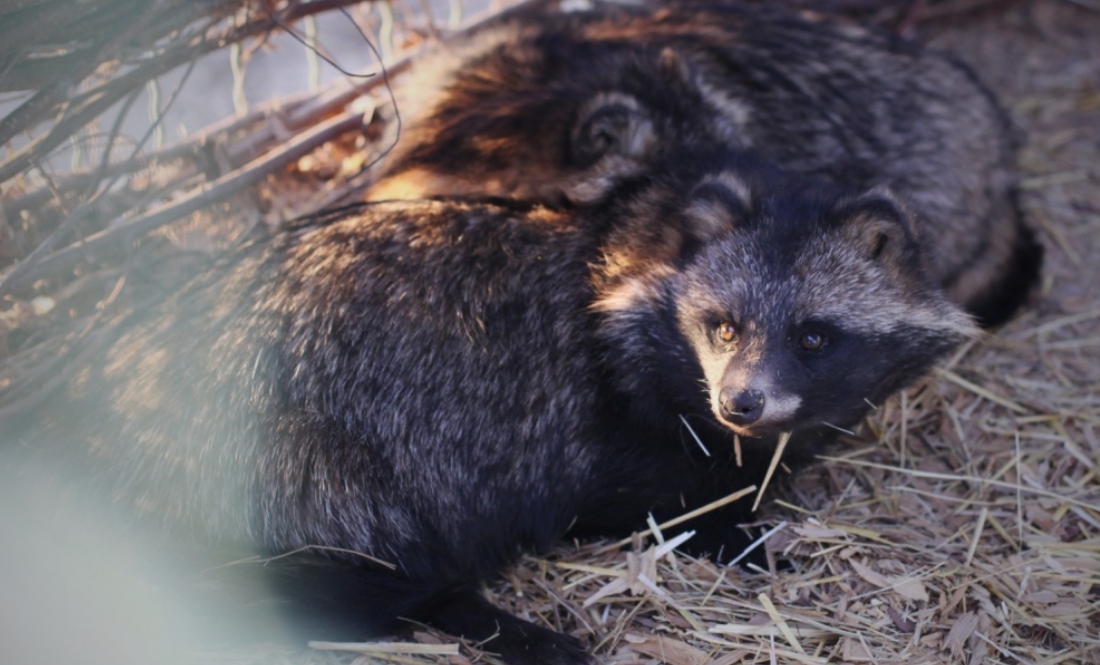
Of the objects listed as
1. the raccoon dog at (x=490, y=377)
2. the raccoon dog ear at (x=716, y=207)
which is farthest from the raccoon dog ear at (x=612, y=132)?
the raccoon dog ear at (x=716, y=207)

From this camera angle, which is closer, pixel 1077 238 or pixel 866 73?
pixel 866 73

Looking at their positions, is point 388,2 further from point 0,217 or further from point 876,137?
point 876,137

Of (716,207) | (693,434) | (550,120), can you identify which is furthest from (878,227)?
(550,120)

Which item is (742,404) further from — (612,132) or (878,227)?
(612,132)

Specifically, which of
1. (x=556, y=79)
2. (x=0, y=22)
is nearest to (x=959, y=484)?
(x=556, y=79)

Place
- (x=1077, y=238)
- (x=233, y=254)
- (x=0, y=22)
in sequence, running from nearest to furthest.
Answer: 1. (x=0, y=22)
2. (x=233, y=254)
3. (x=1077, y=238)

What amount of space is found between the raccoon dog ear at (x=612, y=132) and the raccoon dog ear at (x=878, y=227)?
3.70ft

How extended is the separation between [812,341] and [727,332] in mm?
324

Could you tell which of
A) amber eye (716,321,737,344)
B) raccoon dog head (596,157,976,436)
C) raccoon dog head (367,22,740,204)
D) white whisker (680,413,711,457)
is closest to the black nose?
raccoon dog head (596,157,976,436)

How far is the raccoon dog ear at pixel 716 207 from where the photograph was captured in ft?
13.2

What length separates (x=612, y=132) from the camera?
477 centimetres

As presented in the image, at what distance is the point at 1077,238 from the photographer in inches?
247

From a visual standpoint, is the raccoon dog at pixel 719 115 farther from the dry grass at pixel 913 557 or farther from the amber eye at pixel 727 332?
the amber eye at pixel 727 332

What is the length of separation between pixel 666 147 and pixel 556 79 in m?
0.85
